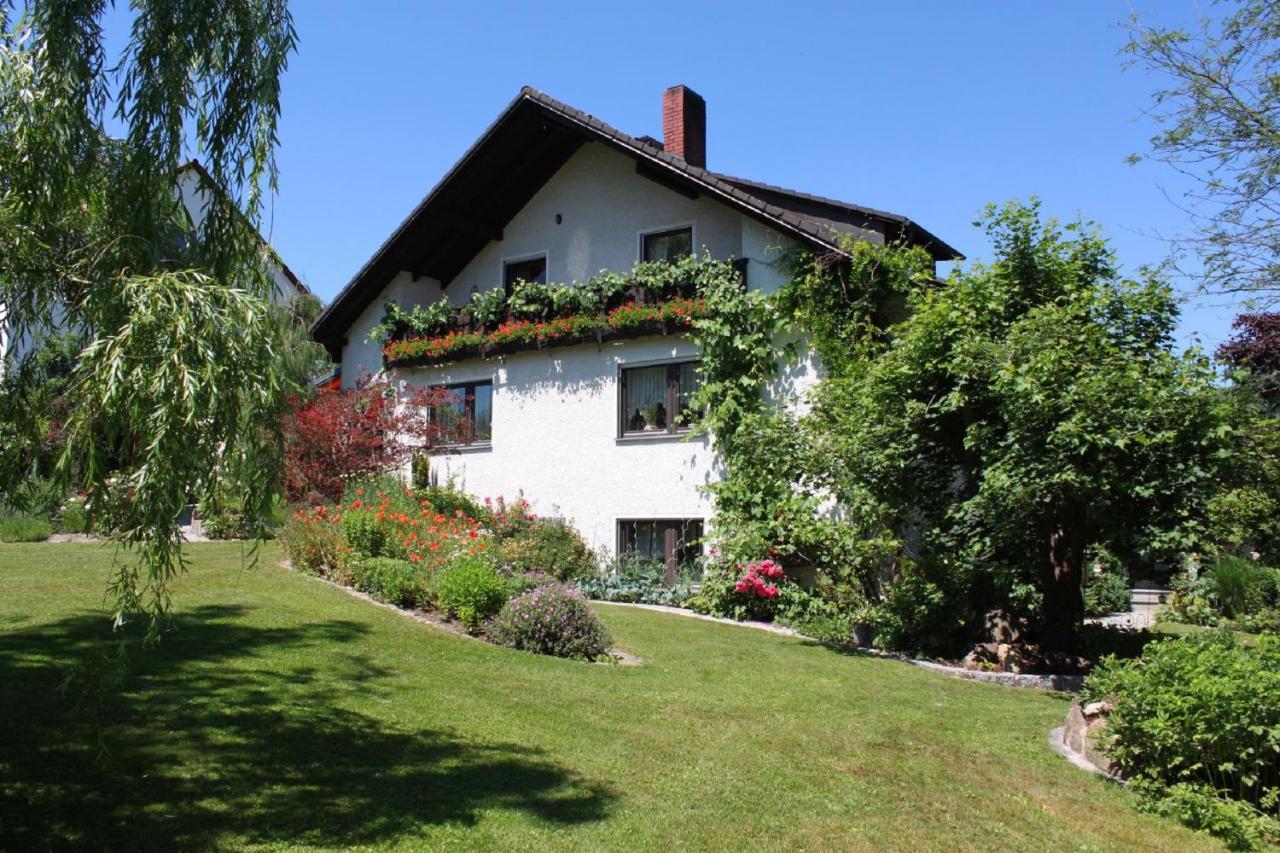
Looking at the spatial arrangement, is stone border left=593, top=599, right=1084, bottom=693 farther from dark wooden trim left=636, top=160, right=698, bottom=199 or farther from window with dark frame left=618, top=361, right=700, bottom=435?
dark wooden trim left=636, top=160, right=698, bottom=199

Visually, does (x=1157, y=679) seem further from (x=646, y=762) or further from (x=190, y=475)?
(x=190, y=475)

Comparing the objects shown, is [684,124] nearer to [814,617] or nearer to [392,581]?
[814,617]

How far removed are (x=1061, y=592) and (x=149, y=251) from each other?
398 inches

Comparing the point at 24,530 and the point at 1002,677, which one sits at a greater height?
the point at 24,530

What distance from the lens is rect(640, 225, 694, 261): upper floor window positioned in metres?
17.0

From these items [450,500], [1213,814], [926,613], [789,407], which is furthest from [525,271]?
[1213,814]

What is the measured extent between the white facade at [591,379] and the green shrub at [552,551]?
485 mm

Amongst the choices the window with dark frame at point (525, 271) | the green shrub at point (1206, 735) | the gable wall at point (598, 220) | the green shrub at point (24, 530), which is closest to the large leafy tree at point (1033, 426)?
the green shrub at point (1206, 735)

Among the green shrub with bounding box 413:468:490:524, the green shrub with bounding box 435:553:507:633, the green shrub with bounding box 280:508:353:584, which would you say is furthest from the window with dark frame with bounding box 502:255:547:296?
the green shrub with bounding box 435:553:507:633

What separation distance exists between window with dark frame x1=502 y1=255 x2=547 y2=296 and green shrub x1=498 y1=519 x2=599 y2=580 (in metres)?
5.18

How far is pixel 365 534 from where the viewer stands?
42.9ft

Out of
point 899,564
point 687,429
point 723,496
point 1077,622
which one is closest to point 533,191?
point 687,429

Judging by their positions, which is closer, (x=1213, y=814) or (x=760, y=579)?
(x=1213, y=814)

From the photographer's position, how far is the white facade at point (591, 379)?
52.6 feet
